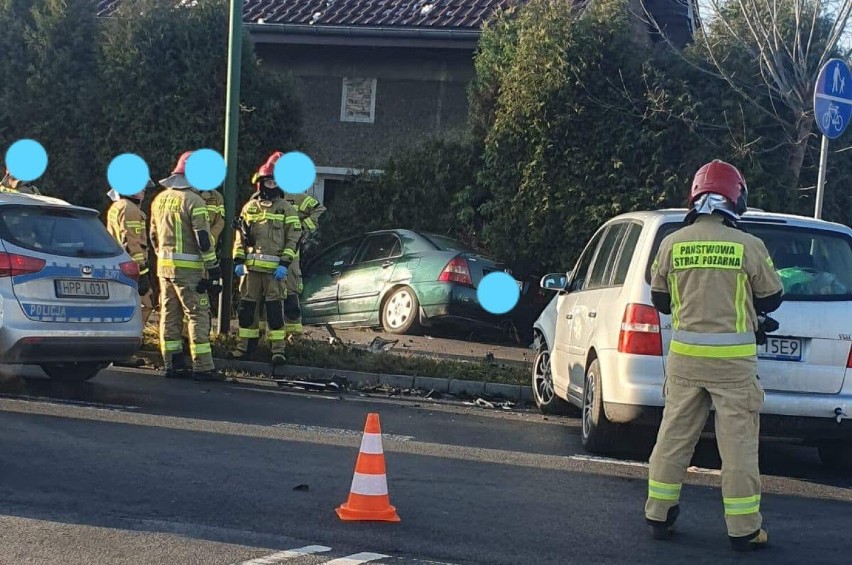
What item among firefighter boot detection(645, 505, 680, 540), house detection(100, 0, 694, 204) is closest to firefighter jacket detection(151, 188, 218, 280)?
firefighter boot detection(645, 505, 680, 540)

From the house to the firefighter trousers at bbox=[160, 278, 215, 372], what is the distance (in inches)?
287

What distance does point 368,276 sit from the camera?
47.3ft

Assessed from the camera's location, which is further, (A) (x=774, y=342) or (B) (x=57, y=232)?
(B) (x=57, y=232)

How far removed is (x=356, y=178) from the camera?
16219 mm

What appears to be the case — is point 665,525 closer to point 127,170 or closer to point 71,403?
point 71,403

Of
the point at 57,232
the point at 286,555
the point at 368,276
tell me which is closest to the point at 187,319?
the point at 57,232

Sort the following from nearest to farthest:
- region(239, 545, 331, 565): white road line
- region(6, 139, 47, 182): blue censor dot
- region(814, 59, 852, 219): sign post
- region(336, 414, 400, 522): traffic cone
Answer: region(239, 545, 331, 565): white road line, region(336, 414, 400, 522): traffic cone, region(814, 59, 852, 219): sign post, region(6, 139, 47, 182): blue censor dot

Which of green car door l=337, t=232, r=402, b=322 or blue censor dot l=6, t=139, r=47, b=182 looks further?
blue censor dot l=6, t=139, r=47, b=182

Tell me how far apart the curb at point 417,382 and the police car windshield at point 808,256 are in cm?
372

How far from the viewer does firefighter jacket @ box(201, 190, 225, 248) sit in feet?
40.0

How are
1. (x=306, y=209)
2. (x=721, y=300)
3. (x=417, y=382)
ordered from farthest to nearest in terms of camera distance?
1. (x=306, y=209)
2. (x=417, y=382)
3. (x=721, y=300)

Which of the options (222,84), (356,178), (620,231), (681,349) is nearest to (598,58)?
(356,178)

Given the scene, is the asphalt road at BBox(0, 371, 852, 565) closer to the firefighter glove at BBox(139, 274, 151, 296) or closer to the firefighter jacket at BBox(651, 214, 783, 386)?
the firefighter jacket at BBox(651, 214, 783, 386)

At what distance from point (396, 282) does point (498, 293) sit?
1251mm
